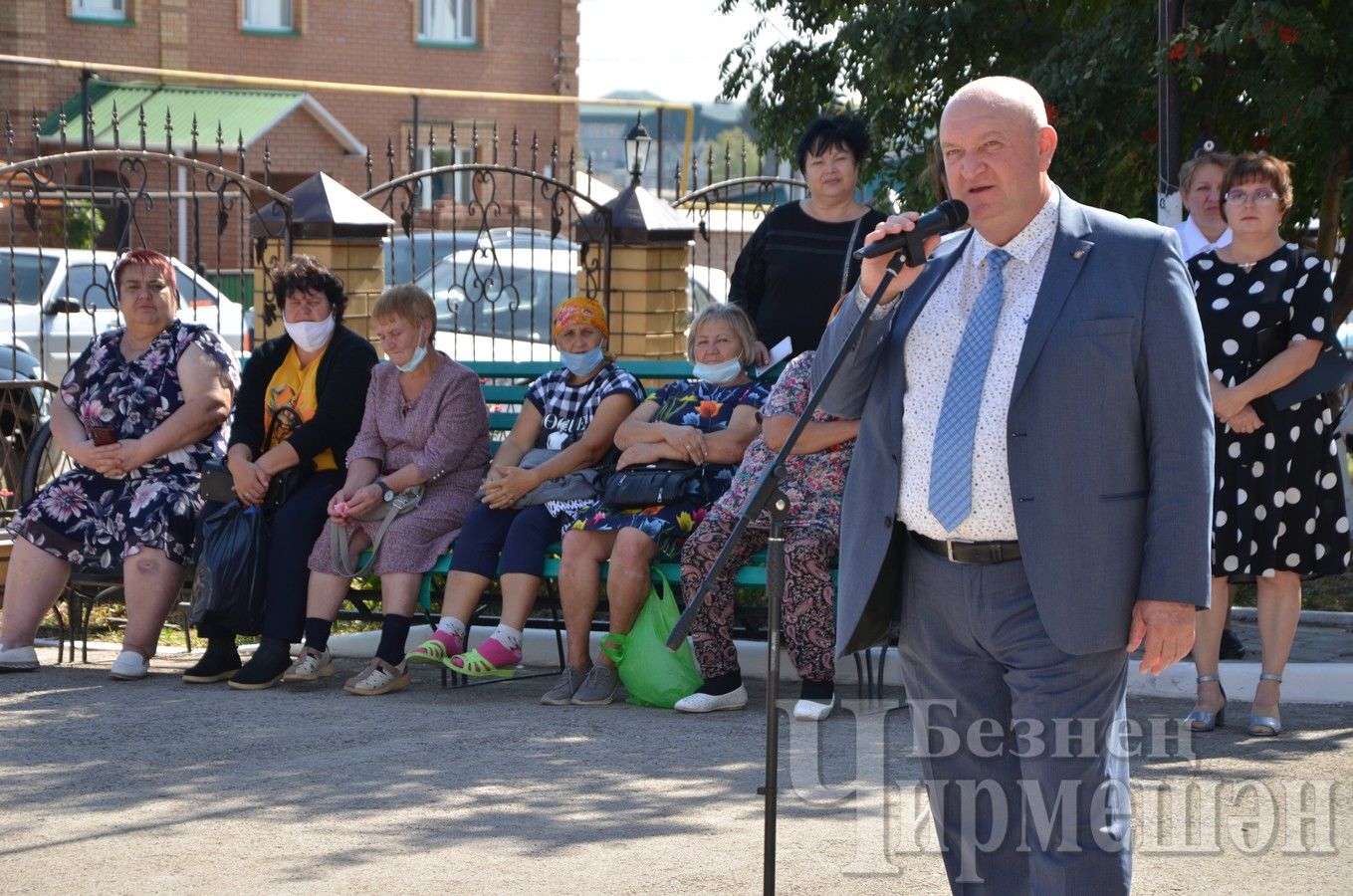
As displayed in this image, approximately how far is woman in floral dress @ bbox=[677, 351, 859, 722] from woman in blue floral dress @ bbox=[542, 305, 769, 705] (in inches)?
6.9

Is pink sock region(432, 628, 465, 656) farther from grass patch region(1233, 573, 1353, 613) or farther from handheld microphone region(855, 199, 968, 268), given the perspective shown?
grass patch region(1233, 573, 1353, 613)

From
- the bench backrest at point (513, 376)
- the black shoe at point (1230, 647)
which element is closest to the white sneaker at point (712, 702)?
the bench backrest at point (513, 376)

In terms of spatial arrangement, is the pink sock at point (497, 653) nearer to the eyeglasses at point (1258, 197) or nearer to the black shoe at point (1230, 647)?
the black shoe at point (1230, 647)

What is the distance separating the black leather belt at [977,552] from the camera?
350 cm

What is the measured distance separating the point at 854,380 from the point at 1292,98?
4939mm

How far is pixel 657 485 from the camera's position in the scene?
6.76 meters

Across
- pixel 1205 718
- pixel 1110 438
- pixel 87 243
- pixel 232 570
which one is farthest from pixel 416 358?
pixel 87 243

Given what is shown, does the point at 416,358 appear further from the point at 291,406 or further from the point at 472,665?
the point at 472,665

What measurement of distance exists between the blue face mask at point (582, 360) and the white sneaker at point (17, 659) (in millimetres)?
2501

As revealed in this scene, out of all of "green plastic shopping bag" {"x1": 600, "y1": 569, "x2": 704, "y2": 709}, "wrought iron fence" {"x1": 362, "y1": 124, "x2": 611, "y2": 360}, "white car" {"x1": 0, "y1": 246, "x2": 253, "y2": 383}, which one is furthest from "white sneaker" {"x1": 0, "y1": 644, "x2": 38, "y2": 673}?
"white car" {"x1": 0, "y1": 246, "x2": 253, "y2": 383}

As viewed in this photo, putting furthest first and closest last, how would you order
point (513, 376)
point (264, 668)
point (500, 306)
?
point (500, 306), point (513, 376), point (264, 668)

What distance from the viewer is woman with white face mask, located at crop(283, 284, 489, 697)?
23.2ft

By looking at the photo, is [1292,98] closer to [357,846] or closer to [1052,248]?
[1052,248]

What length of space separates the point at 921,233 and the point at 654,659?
3.47 metres
